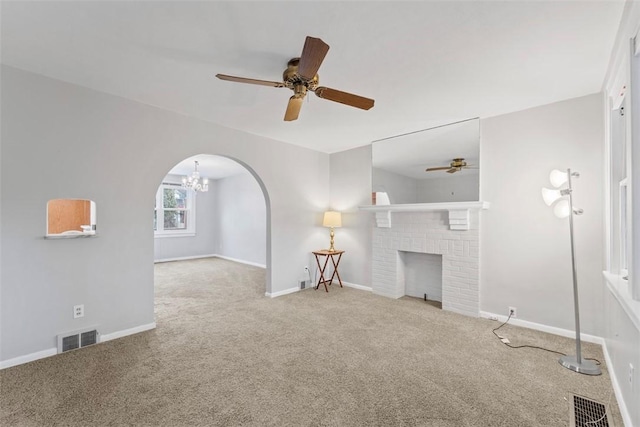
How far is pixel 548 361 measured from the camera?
2.44 m

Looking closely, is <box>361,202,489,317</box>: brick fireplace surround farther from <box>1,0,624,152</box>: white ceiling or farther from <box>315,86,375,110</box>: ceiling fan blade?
<box>315,86,375,110</box>: ceiling fan blade

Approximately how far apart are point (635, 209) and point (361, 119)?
2.67 meters

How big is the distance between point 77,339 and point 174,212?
19.1 feet

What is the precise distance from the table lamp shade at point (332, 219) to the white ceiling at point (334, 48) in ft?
6.88

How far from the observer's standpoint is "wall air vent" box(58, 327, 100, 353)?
8.53 ft

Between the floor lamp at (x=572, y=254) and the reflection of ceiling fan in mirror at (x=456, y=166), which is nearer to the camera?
the floor lamp at (x=572, y=254)

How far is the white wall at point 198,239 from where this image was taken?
7.71 m

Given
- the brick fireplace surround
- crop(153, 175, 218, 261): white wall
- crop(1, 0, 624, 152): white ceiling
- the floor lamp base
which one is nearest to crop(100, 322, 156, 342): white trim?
crop(1, 0, 624, 152): white ceiling

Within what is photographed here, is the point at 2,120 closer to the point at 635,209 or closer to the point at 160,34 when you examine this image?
the point at 160,34

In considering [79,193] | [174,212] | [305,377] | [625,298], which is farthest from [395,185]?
[174,212]

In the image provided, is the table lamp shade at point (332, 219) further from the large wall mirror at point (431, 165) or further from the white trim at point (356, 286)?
the white trim at point (356, 286)

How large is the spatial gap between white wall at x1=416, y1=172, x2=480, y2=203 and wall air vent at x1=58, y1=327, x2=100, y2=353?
4150 mm

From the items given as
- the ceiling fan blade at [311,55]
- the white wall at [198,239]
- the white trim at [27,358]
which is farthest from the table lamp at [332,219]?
the white wall at [198,239]

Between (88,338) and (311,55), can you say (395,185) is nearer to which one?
(311,55)
